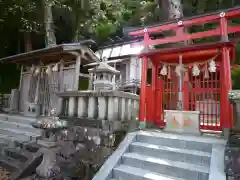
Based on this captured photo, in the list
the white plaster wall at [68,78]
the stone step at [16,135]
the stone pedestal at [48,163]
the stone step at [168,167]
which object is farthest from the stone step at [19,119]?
the stone step at [168,167]

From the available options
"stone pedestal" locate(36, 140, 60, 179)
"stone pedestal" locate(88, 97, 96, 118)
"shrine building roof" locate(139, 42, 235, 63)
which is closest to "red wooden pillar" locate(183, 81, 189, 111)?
"shrine building roof" locate(139, 42, 235, 63)

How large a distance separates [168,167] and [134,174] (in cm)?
86

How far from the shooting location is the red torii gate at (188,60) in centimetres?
584

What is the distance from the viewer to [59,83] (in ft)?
37.1

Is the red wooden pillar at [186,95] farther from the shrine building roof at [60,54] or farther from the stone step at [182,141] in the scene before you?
the shrine building roof at [60,54]

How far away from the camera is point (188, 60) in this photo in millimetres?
7816

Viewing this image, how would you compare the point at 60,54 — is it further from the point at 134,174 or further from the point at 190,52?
the point at 134,174

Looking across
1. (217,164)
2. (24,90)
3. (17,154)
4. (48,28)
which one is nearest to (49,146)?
(17,154)

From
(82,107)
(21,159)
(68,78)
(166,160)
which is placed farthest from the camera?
(68,78)

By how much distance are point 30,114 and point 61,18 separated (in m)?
12.0

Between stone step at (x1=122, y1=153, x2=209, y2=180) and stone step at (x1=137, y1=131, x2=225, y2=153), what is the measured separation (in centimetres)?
65

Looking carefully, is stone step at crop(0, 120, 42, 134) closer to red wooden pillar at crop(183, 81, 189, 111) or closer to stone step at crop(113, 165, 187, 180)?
stone step at crop(113, 165, 187, 180)

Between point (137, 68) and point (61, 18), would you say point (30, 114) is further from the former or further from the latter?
point (61, 18)

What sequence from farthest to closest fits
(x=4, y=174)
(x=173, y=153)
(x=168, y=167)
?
(x=4, y=174)
(x=173, y=153)
(x=168, y=167)
